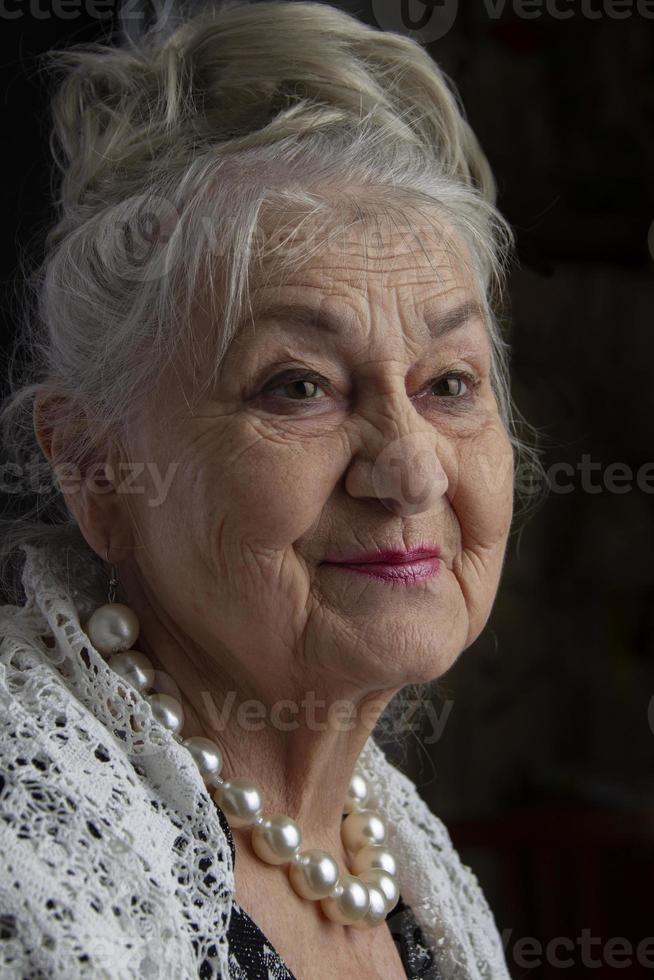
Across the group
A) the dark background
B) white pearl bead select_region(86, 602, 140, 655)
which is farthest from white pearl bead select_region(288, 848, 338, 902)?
the dark background

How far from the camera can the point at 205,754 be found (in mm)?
1263

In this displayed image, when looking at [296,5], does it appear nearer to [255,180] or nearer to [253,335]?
[255,180]

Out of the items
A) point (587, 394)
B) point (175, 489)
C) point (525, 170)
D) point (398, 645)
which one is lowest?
point (587, 394)

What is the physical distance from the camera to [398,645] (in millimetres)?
1233

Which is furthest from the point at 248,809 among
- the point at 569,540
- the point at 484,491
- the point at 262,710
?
→ the point at 569,540

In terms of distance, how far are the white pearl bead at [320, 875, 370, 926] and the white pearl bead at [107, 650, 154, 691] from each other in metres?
0.34

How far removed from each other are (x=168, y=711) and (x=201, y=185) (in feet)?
1.96

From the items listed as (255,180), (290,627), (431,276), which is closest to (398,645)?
(290,627)

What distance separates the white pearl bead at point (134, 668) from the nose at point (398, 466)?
308mm

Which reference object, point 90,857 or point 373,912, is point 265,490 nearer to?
point 90,857

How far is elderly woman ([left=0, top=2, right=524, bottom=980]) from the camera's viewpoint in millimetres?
1215

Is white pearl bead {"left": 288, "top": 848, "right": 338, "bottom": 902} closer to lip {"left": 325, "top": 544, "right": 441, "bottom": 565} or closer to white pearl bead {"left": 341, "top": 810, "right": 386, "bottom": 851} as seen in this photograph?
white pearl bead {"left": 341, "top": 810, "right": 386, "bottom": 851}

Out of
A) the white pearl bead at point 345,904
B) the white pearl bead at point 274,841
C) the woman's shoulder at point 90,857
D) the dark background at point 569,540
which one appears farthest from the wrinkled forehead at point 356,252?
the dark background at point 569,540

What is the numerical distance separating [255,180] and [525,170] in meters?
1.32
